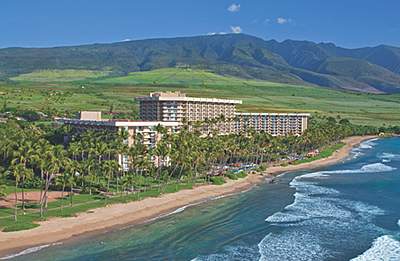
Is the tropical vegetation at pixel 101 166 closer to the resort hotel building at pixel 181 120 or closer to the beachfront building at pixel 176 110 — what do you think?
the resort hotel building at pixel 181 120

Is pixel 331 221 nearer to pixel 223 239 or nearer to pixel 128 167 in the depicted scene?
pixel 223 239

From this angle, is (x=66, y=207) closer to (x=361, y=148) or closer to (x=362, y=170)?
(x=362, y=170)

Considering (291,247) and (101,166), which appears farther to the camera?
(101,166)

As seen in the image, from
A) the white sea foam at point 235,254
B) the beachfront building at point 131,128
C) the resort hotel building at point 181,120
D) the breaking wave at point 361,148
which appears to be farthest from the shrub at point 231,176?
the breaking wave at point 361,148

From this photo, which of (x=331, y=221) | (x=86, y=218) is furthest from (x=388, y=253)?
(x=86, y=218)

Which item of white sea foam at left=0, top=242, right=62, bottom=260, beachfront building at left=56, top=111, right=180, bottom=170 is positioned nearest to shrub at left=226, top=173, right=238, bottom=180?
beachfront building at left=56, top=111, right=180, bottom=170

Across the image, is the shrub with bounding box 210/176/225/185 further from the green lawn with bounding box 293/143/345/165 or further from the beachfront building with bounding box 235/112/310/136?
the beachfront building with bounding box 235/112/310/136

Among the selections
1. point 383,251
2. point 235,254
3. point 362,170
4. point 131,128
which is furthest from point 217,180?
point 383,251
